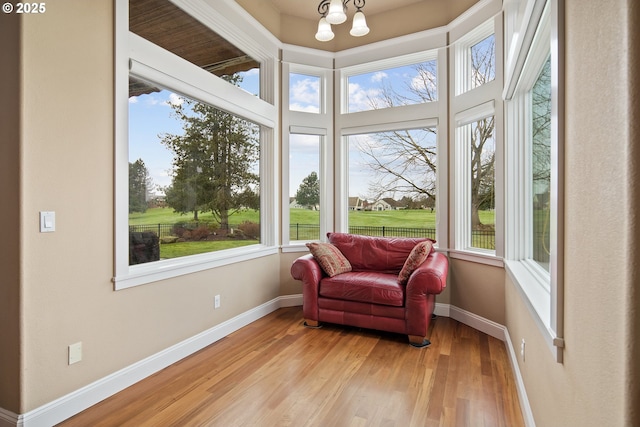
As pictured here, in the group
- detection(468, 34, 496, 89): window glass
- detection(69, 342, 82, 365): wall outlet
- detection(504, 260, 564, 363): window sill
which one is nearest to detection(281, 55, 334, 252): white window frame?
detection(468, 34, 496, 89): window glass

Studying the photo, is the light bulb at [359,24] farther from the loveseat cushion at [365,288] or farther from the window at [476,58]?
the loveseat cushion at [365,288]

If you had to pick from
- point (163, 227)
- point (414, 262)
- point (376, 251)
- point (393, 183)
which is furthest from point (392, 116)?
point (163, 227)

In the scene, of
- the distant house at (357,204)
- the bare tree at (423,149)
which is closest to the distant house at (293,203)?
the distant house at (357,204)

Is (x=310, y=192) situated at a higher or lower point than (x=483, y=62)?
lower

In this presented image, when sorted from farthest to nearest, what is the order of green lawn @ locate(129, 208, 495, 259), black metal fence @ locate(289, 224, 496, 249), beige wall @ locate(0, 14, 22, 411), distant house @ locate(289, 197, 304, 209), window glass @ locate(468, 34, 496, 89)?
distant house @ locate(289, 197, 304, 209)
black metal fence @ locate(289, 224, 496, 249)
window glass @ locate(468, 34, 496, 89)
green lawn @ locate(129, 208, 495, 259)
beige wall @ locate(0, 14, 22, 411)

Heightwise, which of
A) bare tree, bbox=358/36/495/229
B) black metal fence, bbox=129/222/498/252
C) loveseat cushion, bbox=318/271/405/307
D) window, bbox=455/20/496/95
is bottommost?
loveseat cushion, bbox=318/271/405/307

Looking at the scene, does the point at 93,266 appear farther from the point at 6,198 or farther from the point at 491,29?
the point at 491,29

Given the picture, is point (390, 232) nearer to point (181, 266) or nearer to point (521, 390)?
point (521, 390)

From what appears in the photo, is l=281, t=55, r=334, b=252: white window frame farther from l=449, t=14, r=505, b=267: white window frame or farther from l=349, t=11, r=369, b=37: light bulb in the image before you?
l=449, t=14, r=505, b=267: white window frame

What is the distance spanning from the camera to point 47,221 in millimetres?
1878

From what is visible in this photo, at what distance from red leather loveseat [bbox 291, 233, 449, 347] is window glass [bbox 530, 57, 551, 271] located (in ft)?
2.83

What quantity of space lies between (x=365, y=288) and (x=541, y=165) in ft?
5.70

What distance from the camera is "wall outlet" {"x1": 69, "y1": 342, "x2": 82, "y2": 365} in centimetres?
200

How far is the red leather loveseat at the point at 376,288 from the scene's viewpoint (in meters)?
2.96
